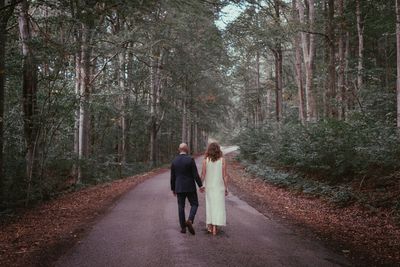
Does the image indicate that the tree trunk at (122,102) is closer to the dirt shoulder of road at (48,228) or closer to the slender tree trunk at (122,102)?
the slender tree trunk at (122,102)

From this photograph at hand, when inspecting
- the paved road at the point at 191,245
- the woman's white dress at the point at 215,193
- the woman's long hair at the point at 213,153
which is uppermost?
the woman's long hair at the point at 213,153

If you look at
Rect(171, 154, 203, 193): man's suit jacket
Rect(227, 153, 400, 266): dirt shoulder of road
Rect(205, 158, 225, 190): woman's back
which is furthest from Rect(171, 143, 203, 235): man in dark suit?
Rect(227, 153, 400, 266): dirt shoulder of road

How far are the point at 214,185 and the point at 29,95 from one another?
313 inches

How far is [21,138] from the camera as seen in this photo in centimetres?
1475

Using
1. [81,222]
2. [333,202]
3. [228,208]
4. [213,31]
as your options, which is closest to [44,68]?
[81,222]

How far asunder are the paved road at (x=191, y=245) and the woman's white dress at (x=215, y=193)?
352 mm

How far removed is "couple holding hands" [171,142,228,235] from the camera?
7.86m

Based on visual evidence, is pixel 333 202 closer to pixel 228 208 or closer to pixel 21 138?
pixel 228 208

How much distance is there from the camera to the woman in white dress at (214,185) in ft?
25.7

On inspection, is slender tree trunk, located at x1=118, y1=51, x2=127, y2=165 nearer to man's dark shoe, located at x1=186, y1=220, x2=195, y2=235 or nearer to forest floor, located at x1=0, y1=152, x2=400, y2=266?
forest floor, located at x1=0, y1=152, x2=400, y2=266

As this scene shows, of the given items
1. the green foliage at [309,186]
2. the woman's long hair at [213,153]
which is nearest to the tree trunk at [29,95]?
the woman's long hair at [213,153]

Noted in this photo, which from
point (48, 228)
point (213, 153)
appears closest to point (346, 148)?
point (213, 153)

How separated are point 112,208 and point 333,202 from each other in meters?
6.27

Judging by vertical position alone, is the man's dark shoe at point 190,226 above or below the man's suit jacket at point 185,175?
below
